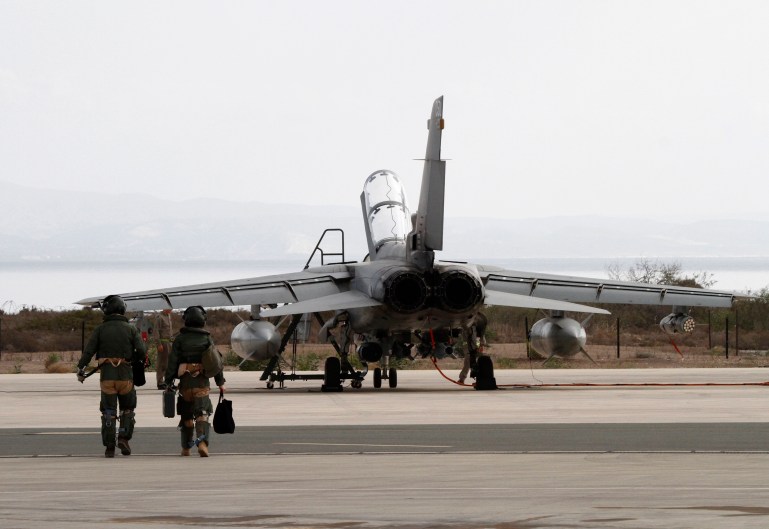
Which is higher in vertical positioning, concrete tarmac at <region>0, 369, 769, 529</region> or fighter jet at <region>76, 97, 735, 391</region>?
fighter jet at <region>76, 97, 735, 391</region>

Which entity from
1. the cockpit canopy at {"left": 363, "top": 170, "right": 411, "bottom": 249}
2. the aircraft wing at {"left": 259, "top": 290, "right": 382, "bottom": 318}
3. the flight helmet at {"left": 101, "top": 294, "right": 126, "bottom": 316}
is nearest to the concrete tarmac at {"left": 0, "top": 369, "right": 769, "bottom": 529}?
the flight helmet at {"left": 101, "top": 294, "right": 126, "bottom": 316}

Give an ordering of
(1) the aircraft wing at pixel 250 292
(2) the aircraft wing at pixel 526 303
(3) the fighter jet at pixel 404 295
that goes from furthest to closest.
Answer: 1. (1) the aircraft wing at pixel 250 292
2. (2) the aircraft wing at pixel 526 303
3. (3) the fighter jet at pixel 404 295

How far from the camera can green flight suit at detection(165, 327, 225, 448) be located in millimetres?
14977

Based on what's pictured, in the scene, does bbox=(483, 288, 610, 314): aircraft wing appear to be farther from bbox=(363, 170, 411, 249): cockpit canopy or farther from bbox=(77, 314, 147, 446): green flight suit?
bbox=(77, 314, 147, 446): green flight suit

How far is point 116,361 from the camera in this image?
15602 millimetres

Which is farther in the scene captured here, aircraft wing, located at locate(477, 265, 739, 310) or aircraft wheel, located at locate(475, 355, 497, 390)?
aircraft wing, located at locate(477, 265, 739, 310)

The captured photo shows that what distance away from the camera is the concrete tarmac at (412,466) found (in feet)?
31.0

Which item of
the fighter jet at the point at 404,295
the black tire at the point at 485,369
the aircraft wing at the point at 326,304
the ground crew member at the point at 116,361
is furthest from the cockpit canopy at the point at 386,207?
the ground crew member at the point at 116,361

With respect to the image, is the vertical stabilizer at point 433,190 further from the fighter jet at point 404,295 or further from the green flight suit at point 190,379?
the green flight suit at point 190,379

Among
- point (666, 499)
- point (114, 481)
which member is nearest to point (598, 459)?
point (666, 499)

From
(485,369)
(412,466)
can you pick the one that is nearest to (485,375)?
(485,369)

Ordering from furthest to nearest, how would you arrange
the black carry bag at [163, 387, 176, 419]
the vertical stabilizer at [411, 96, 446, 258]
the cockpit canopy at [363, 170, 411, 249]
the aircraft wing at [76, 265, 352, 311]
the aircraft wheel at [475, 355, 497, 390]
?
the cockpit canopy at [363, 170, 411, 249]
the aircraft wheel at [475, 355, 497, 390]
the aircraft wing at [76, 265, 352, 311]
the vertical stabilizer at [411, 96, 446, 258]
the black carry bag at [163, 387, 176, 419]

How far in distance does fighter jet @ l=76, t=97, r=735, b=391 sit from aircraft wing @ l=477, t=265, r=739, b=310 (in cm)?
2

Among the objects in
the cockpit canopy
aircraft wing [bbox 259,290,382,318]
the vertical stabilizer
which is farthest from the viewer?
the cockpit canopy
